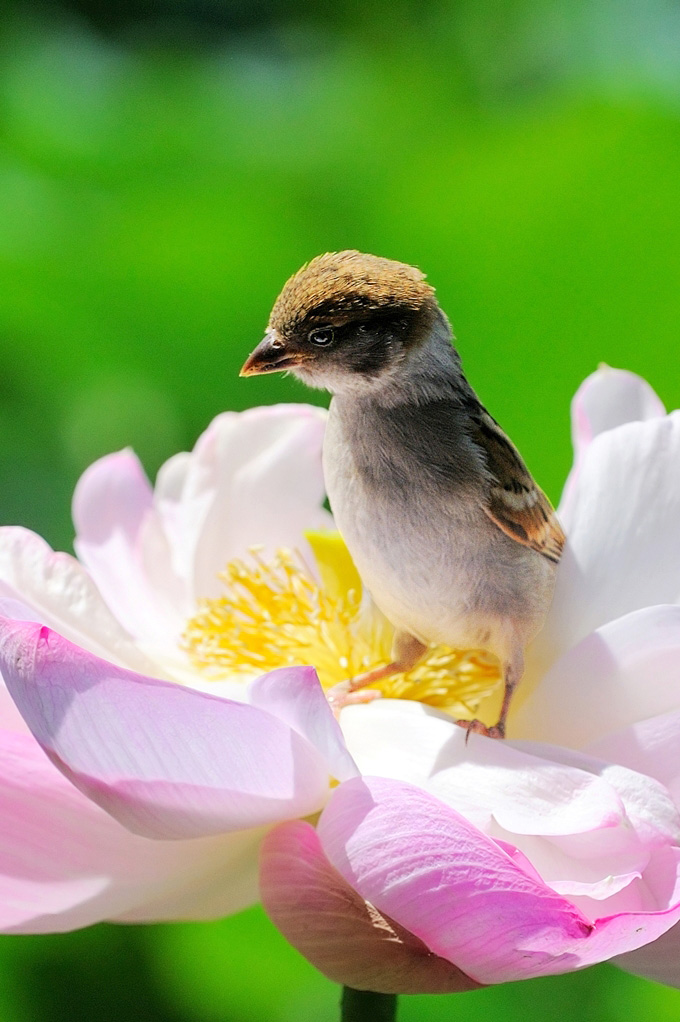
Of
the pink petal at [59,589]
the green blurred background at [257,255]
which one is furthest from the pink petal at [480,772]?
the green blurred background at [257,255]

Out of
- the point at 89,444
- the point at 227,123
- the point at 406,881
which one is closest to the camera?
the point at 406,881

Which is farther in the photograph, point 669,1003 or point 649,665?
point 669,1003

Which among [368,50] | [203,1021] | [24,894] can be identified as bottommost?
[203,1021]

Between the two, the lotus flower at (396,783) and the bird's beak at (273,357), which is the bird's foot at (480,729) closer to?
the lotus flower at (396,783)

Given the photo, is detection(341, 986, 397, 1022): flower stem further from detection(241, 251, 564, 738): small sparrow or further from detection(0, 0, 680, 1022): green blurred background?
detection(0, 0, 680, 1022): green blurred background

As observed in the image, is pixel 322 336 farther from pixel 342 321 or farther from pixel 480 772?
pixel 480 772

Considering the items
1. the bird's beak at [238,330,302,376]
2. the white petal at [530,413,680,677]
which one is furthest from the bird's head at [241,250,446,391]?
the white petal at [530,413,680,677]

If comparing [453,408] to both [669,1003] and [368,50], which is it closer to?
[669,1003]

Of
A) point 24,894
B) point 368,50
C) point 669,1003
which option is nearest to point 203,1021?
point 669,1003
